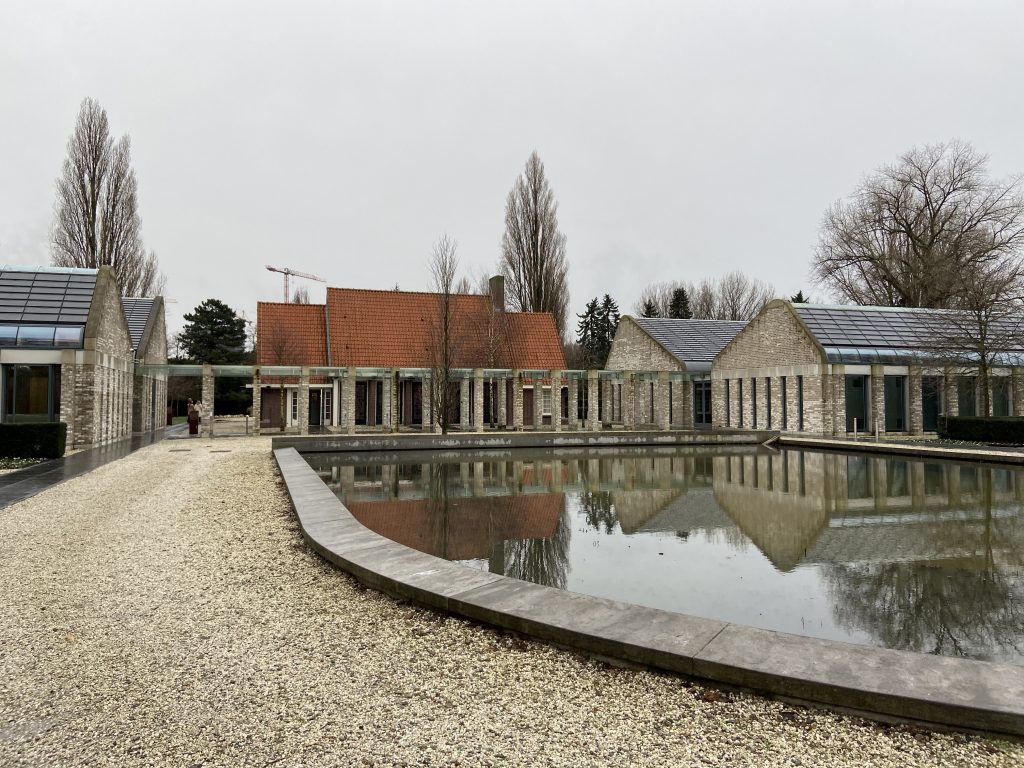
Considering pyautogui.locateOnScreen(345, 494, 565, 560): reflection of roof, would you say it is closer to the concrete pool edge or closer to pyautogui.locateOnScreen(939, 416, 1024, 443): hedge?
the concrete pool edge

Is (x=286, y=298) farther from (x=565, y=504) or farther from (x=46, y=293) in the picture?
(x=565, y=504)

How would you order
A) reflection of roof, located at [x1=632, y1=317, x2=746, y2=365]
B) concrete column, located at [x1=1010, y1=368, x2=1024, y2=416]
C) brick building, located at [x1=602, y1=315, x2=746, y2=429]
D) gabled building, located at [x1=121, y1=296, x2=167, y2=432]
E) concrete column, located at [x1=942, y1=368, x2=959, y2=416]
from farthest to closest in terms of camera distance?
reflection of roof, located at [x1=632, y1=317, x2=746, y2=365], brick building, located at [x1=602, y1=315, x2=746, y2=429], gabled building, located at [x1=121, y1=296, x2=167, y2=432], concrete column, located at [x1=1010, y1=368, x2=1024, y2=416], concrete column, located at [x1=942, y1=368, x2=959, y2=416]

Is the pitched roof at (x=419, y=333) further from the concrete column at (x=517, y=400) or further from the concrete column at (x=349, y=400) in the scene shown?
Result: the concrete column at (x=349, y=400)

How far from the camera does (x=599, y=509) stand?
32.2 feet

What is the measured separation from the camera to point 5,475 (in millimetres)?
12781

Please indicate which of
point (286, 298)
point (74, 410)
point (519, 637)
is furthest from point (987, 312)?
point (286, 298)

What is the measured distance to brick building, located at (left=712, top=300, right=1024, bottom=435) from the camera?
23.9m

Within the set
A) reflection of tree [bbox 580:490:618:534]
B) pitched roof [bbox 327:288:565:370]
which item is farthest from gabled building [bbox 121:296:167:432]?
reflection of tree [bbox 580:490:618:534]

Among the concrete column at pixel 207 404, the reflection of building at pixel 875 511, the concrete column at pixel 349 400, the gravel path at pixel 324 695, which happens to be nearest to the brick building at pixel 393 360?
the concrete column at pixel 349 400

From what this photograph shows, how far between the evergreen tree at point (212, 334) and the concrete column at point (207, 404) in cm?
2345

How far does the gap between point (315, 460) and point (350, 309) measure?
54.0 ft

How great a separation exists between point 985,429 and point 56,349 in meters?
30.4

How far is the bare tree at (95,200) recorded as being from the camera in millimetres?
34656

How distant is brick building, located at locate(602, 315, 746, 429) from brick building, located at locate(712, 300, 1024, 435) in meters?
4.51
